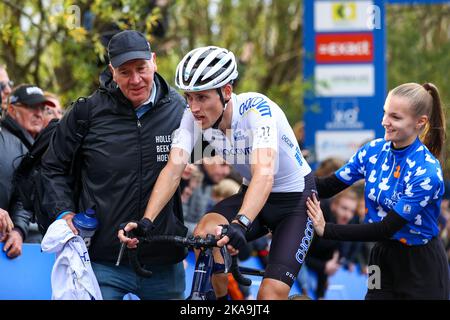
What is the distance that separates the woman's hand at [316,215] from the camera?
605cm

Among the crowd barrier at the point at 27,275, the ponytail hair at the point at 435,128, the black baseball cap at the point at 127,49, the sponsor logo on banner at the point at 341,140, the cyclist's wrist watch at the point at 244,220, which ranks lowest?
the sponsor logo on banner at the point at 341,140

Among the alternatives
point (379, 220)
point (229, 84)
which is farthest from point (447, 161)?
point (229, 84)

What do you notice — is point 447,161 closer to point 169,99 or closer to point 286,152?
point 286,152

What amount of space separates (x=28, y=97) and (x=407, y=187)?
3776 mm

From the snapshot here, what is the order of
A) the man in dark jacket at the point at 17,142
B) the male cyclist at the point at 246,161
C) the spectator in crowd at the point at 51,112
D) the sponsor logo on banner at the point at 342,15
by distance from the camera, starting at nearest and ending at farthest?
the male cyclist at the point at 246,161, the man in dark jacket at the point at 17,142, the spectator in crowd at the point at 51,112, the sponsor logo on banner at the point at 342,15

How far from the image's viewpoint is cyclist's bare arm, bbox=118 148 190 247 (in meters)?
5.82

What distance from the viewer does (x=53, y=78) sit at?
13.2 m

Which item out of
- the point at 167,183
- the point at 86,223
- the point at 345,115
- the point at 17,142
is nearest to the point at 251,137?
the point at 167,183

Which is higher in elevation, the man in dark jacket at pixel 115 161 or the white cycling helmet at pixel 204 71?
the white cycling helmet at pixel 204 71

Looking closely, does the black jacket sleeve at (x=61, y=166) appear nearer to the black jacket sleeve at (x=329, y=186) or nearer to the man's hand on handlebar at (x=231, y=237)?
the man's hand on handlebar at (x=231, y=237)

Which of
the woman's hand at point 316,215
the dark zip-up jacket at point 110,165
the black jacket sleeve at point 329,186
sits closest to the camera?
the woman's hand at point 316,215

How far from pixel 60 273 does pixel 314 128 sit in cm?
972

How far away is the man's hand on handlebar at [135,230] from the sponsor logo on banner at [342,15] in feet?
32.3

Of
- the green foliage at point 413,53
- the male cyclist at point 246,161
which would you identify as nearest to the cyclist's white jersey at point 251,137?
the male cyclist at point 246,161
